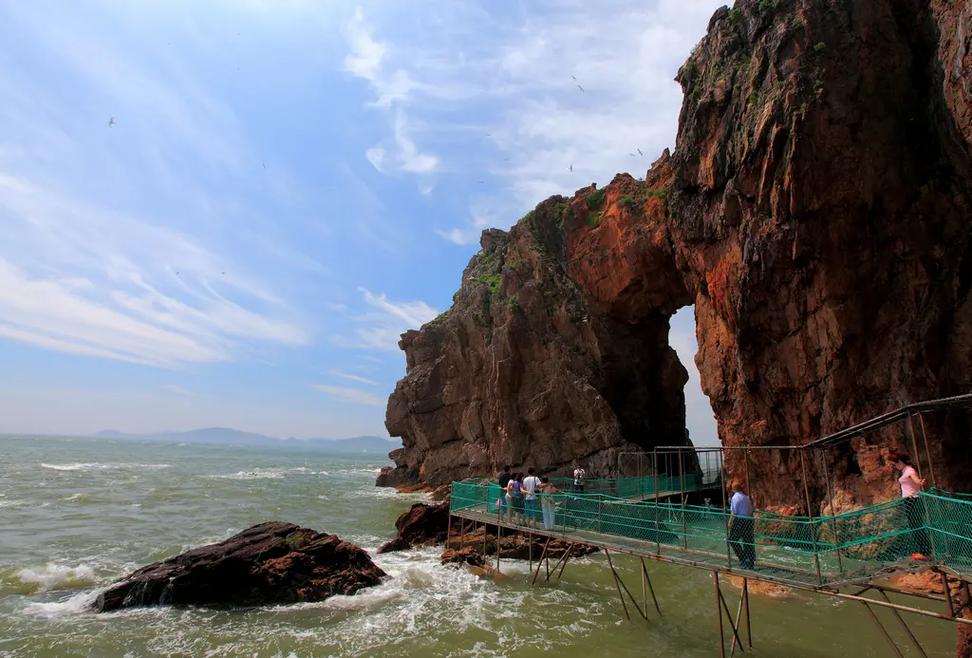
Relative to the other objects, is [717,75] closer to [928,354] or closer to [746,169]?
[746,169]

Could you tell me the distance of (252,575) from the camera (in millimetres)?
15773

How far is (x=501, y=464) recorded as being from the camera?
40.4 meters

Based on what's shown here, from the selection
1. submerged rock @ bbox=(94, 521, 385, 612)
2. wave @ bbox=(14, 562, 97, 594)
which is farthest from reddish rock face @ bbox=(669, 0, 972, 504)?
wave @ bbox=(14, 562, 97, 594)

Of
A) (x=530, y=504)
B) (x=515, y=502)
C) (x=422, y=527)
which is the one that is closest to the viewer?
(x=530, y=504)

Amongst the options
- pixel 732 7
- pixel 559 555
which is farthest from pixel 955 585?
pixel 732 7

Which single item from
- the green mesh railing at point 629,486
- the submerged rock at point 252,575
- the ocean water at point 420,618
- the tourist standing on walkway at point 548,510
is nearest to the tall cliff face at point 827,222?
the green mesh railing at point 629,486

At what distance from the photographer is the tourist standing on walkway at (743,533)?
1139 cm

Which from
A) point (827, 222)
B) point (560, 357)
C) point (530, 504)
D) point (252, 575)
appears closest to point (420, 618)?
point (530, 504)

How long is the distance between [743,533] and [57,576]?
20023 mm

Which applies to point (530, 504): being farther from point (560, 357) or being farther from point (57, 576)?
point (560, 357)

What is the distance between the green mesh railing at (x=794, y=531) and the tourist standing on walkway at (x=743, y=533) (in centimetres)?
2

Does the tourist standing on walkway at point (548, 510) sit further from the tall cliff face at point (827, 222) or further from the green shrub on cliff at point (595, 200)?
the green shrub on cliff at point (595, 200)

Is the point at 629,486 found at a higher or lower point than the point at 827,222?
lower

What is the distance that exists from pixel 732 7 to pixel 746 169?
8908 millimetres
